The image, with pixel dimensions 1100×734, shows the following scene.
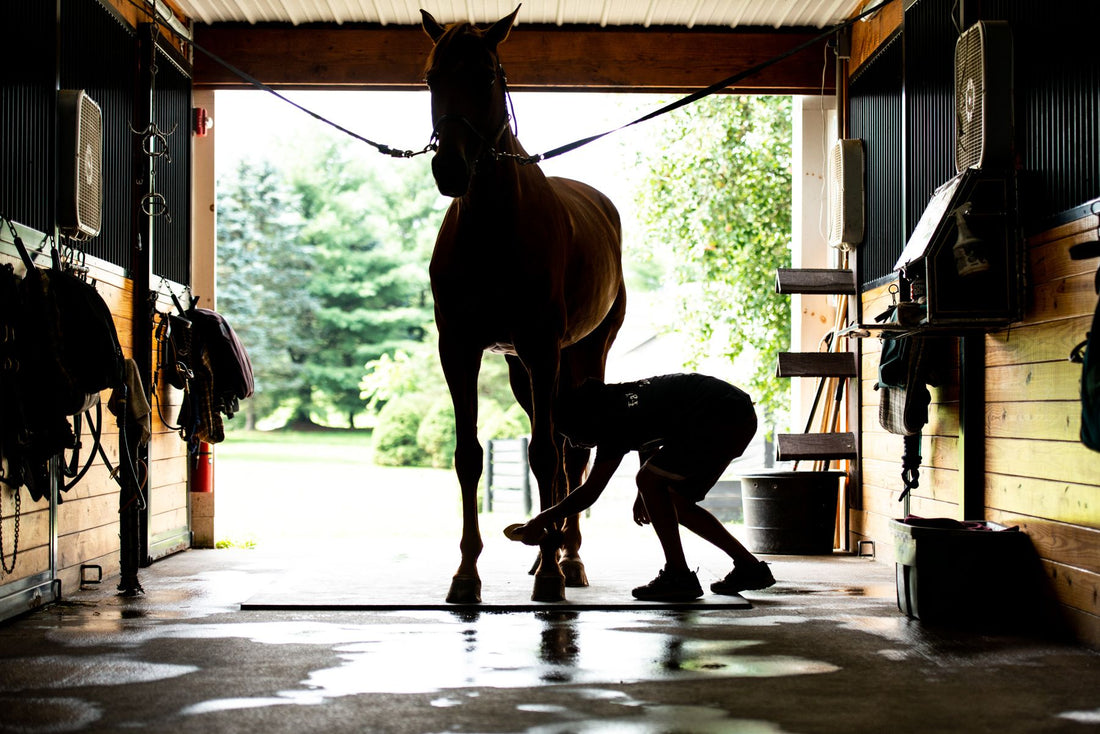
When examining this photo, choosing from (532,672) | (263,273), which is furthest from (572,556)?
(263,273)

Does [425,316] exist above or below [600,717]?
above

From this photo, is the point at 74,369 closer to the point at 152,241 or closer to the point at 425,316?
the point at 152,241

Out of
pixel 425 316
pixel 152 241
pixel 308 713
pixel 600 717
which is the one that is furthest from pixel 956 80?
pixel 425 316

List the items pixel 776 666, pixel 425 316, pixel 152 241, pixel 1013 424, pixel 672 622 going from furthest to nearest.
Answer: pixel 425 316, pixel 152 241, pixel 1013 424, pixel 672 622, pixel 776 666

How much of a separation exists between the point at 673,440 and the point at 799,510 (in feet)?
7.14

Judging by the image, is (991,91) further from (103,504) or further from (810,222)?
(103,504)

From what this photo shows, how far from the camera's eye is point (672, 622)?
353cm

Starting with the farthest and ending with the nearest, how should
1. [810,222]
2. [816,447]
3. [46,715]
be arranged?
[810,222] < [816,447] < [46,715]

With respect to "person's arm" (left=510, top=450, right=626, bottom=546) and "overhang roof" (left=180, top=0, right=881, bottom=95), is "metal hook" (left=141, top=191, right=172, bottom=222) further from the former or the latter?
"person's arm" (left=510, top=450, right=626, bottom=546)

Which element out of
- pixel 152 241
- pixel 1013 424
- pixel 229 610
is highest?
pixel 152 241

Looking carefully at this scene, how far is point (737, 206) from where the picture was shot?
9867mm

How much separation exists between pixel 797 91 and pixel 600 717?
201 inches

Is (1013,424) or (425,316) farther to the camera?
(425,316)

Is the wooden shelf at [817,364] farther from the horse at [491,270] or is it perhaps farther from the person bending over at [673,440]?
the horse at [491,270]
